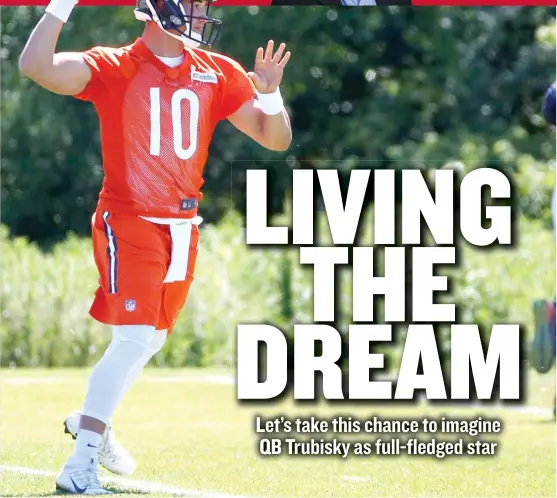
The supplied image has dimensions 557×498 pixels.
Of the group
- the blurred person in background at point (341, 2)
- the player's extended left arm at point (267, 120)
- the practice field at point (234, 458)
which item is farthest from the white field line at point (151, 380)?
the player's extended left arm at point (267, 120)

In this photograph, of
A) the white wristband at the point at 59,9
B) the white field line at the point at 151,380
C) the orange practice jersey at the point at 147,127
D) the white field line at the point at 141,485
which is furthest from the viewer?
the white field line at the point at 151,380

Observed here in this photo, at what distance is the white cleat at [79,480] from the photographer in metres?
4.83

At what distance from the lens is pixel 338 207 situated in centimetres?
623

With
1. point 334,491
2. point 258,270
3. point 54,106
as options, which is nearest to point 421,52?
point 54,106

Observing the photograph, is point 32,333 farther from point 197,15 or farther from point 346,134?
point 346,134

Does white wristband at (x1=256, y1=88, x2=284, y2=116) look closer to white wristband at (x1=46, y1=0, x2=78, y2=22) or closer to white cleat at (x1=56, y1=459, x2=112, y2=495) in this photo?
white wristband at (x1=46, y1=0, x2=78, y2=22)

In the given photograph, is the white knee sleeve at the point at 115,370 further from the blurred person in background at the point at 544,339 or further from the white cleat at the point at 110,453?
the blurred person in background at the point at 544,339

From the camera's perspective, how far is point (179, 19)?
4965mm

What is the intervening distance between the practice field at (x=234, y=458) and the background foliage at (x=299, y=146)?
2.70 m

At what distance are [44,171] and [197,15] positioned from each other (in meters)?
13.3

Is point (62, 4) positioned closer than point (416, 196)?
Yes

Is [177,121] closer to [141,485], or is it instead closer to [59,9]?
[59,9]

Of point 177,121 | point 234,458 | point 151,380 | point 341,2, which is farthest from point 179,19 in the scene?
point 151,380

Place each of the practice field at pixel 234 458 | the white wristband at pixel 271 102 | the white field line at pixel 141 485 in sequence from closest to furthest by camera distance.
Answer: the white field line at pixel 141 485 → the white wristband at pixel 271 102 → the practice field at pixel 234 458
